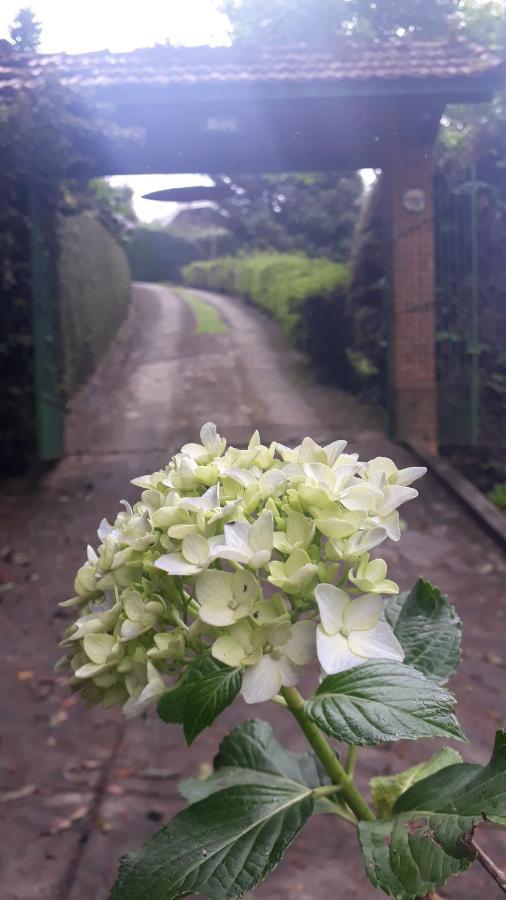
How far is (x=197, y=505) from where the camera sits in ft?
2.79

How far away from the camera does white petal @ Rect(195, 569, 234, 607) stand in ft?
2.61

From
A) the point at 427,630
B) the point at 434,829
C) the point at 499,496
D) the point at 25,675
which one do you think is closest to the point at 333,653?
the point at 434,829

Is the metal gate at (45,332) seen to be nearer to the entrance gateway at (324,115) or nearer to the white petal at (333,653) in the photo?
the entrance gateway at (324,115)

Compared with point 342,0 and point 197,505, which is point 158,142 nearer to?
point 197,505

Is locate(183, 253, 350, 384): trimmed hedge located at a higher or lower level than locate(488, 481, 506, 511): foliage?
higher

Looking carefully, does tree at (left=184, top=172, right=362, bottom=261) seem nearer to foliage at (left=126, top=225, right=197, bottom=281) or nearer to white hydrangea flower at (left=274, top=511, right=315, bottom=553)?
foliage at (left=126, top=225, right=197, bottom=281)

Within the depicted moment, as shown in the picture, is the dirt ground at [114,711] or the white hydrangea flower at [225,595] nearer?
the white hydrangea flower at [225,595]

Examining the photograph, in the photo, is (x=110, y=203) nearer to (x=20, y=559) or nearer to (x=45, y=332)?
(x=45, y=332)

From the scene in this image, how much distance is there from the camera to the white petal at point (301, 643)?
79 centimetres

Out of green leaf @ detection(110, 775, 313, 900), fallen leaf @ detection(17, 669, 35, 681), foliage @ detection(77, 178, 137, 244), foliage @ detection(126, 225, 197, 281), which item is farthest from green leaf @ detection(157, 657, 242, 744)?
foliage @ detection(126, 225, 197, 281)

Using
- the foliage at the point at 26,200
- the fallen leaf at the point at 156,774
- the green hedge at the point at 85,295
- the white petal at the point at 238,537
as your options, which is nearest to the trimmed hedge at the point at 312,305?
the green hedge at the point at 85,295

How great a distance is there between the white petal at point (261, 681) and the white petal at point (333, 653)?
0.06 meters

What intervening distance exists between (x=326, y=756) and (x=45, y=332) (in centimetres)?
678

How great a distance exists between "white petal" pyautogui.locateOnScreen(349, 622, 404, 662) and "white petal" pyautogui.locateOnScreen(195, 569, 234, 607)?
13 cm
